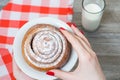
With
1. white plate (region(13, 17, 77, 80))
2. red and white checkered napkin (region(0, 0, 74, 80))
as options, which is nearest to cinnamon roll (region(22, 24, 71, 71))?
white plate (region(13, 17, 77, 80))

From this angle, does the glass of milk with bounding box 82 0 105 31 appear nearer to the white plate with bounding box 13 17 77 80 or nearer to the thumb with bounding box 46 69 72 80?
the white plate with bounding box 13 17 77 80

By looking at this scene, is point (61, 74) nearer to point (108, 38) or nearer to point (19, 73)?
point (19, 73)

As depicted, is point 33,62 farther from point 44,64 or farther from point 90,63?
point 90,63

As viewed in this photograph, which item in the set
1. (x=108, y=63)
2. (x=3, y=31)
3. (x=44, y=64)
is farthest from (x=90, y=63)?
(x=3, y=31)

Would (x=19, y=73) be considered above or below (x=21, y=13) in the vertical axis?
below

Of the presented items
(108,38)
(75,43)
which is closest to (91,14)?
(108,38)

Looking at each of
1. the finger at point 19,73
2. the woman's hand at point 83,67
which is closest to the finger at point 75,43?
the woman's hand at point 83,67
